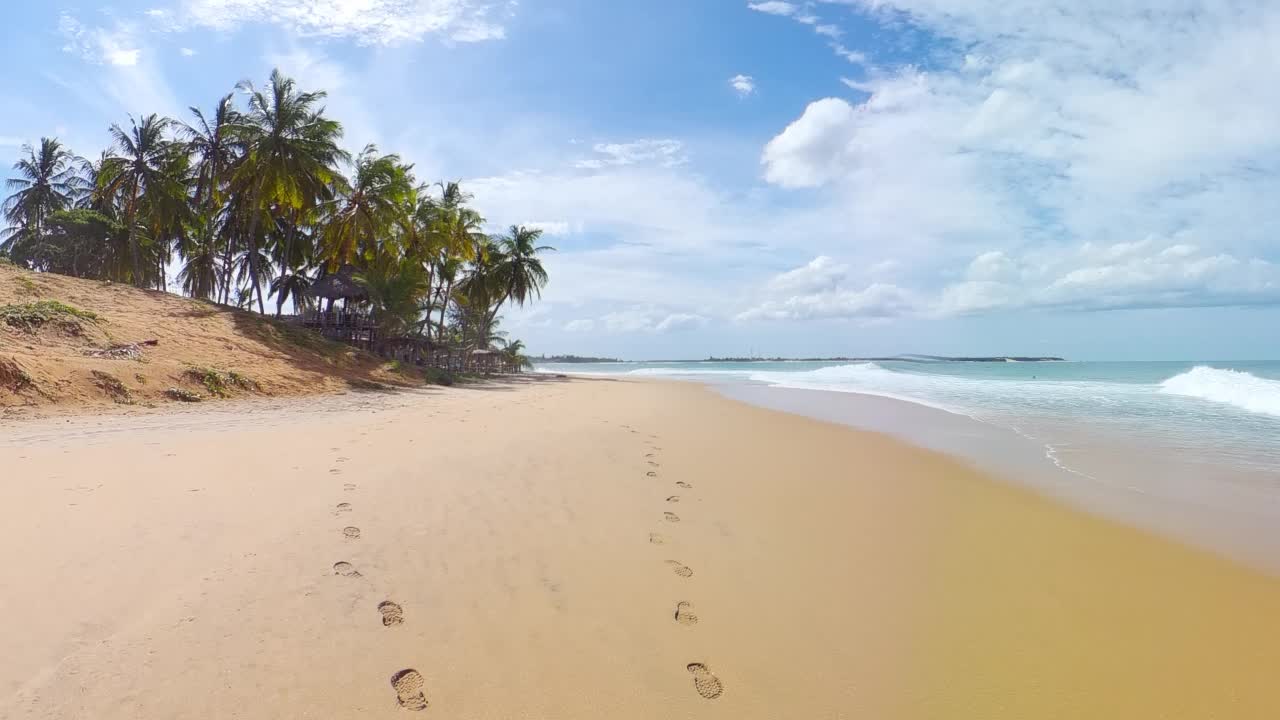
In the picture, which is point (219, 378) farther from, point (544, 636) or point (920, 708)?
point (920, 708)

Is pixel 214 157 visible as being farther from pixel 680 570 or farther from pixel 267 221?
pixel 680 570

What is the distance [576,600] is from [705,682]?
0.89 meters

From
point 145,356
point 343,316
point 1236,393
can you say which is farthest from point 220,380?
point 1236,393

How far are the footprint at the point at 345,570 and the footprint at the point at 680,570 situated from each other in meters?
1.80

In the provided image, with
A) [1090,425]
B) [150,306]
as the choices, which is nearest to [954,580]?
[1090,425]

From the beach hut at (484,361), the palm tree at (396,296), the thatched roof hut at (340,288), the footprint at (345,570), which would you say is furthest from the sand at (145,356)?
the beach hut at (484,361)

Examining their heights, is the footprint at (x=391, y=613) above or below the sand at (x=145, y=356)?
below

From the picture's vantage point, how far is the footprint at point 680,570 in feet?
11.2

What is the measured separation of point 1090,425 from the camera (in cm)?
1116

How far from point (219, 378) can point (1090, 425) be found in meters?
17.8

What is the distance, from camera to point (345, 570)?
313 centimetres

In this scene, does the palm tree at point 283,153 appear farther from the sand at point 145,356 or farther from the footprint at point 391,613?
the footprint at point 391,613

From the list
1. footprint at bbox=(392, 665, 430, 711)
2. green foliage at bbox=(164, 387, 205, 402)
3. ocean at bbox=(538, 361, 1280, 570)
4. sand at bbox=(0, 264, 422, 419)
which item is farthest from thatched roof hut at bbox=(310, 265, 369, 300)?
footprint at bbox=(392, 665, 430, 711)

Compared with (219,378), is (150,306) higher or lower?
higher
